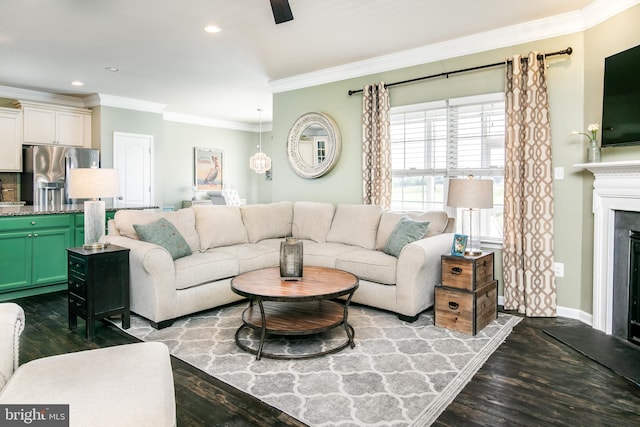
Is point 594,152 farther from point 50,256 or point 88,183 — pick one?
point 50,256

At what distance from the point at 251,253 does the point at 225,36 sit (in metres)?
2.25

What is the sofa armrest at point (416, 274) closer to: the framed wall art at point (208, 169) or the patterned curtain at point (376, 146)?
the patterned curtain at point (376, 146)

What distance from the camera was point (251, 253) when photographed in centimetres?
419

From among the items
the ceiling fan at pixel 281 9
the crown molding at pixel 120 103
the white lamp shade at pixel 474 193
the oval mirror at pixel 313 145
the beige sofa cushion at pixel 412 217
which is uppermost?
the crown molding at pixel 120 103

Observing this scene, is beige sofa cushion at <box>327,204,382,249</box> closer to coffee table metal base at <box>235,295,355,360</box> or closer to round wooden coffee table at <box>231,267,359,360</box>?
round wooden coffee table at <box>231,267,359,360</box>

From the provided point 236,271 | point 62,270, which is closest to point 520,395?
point 236,271

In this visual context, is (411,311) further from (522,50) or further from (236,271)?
(522,50)

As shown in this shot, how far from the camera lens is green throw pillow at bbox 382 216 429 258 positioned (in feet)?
12.2

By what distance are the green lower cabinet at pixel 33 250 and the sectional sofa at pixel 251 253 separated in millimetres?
1051

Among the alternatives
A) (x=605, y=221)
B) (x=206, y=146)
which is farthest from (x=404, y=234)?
(x=206, y=146)

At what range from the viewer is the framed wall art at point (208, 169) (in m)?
8.98

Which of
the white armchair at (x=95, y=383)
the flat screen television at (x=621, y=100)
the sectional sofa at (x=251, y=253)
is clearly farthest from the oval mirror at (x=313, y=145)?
the white armchair at (x=95, y=383)

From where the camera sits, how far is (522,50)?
380 cm

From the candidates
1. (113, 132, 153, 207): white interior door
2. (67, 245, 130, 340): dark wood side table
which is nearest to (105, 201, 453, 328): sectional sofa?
(67, 245, 130, 340): dark wood side table
